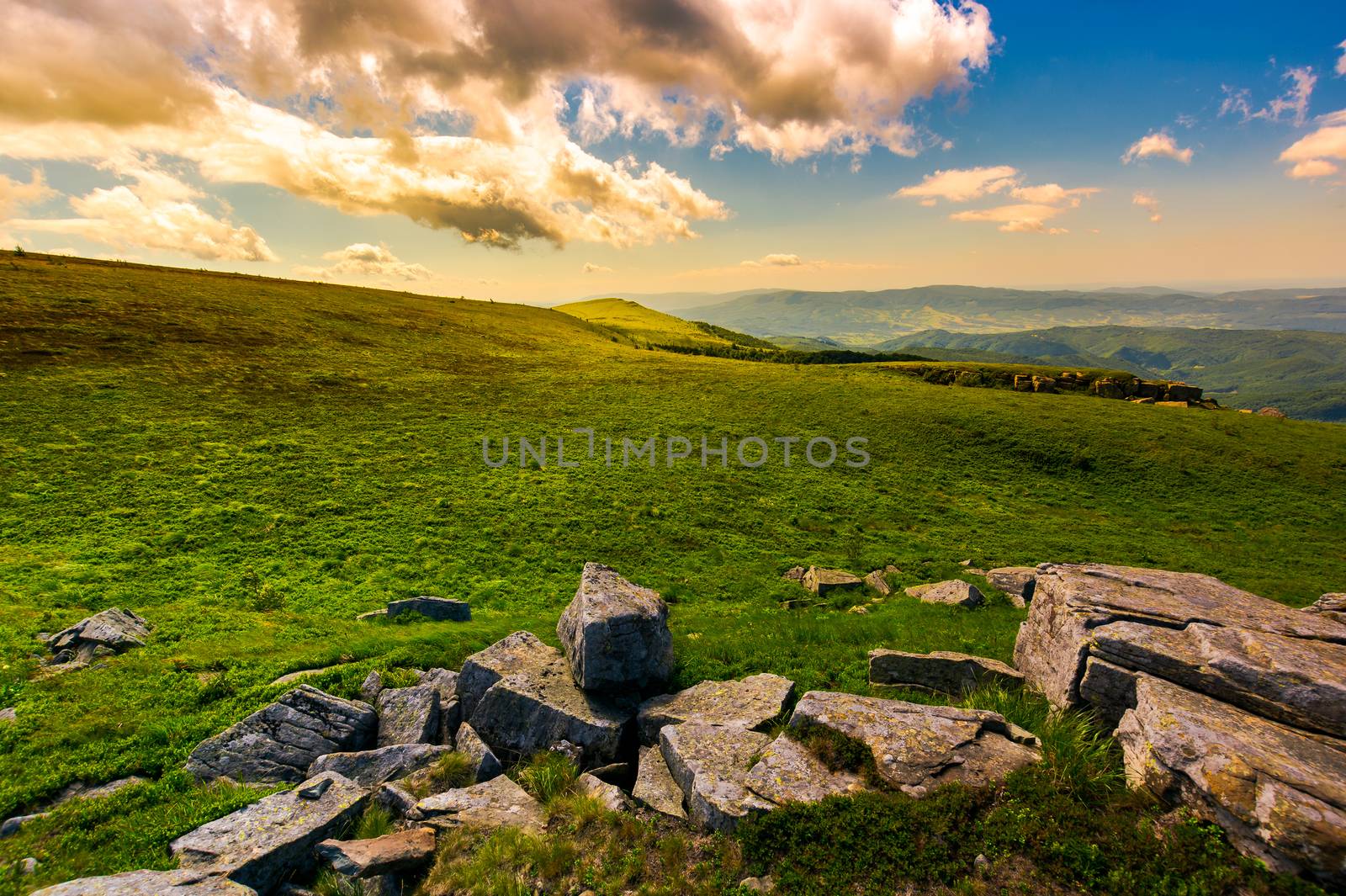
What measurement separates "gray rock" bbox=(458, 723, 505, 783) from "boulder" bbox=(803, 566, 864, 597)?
Result: 1716cm

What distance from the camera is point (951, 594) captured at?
893 inches

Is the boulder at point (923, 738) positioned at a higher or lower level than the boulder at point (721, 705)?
higher

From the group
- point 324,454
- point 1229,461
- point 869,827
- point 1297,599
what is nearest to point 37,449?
point 324,454

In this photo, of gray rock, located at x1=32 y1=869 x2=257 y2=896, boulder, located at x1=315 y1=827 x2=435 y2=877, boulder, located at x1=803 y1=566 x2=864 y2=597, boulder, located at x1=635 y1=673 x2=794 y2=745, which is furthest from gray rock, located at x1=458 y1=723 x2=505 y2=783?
boulder, located at x1=803 y1=566 x2=864 y2=597

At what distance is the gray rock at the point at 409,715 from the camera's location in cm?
1201

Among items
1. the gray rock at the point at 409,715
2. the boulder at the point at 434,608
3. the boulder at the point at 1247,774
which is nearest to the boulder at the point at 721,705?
the gray rock at the point at 409,715

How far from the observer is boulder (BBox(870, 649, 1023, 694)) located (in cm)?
1314

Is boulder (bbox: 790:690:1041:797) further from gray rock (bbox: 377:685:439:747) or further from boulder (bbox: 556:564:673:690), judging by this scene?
gray rock (bbox: 377:685:439:747)

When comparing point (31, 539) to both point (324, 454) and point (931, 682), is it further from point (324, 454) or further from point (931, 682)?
point (931, 682)

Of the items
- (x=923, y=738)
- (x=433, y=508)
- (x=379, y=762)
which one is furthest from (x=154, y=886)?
(x=433, y=508)

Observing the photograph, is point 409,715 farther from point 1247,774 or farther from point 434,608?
point 1247,774

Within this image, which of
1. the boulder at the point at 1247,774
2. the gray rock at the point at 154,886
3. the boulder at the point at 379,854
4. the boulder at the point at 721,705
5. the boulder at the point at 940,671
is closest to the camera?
the boulder at the point at 1247,774

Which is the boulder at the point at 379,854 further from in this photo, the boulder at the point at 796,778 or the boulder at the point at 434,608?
the boulder at the point at 434,608

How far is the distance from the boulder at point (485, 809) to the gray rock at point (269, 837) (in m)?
1.33
